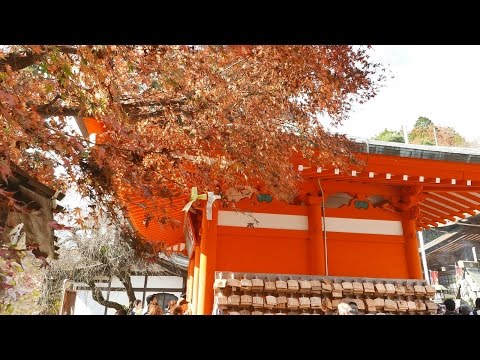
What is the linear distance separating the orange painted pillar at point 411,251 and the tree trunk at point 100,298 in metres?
4.47

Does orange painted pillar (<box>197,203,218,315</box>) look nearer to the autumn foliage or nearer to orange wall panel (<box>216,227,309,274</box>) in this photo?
orange wall panel (<box>216,227,309,274</box>)

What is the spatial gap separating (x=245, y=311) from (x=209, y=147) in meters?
1.50

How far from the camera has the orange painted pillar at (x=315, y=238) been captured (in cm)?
407

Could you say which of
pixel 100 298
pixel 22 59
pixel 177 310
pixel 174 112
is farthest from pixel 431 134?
pixel 100 298

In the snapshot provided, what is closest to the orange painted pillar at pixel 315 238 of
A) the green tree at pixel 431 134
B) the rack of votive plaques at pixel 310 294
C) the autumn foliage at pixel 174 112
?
the rack of votive plaques at pixel 310 294

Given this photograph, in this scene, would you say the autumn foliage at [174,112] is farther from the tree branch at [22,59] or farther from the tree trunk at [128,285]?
the tree trunk at [128,285]

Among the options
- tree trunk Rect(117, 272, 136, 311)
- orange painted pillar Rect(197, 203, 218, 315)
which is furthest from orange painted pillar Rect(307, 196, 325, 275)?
tree trunk Rect(117, 272, 136, 311)

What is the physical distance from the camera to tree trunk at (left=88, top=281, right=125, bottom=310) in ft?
20.2

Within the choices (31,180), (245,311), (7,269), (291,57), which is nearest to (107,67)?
(31,180)

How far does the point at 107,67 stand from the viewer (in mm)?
2791

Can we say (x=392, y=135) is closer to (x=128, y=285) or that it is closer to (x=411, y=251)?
(x=411, y=251)

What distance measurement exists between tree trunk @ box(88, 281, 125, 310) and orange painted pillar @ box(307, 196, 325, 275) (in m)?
3.67

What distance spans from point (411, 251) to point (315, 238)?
114cm
